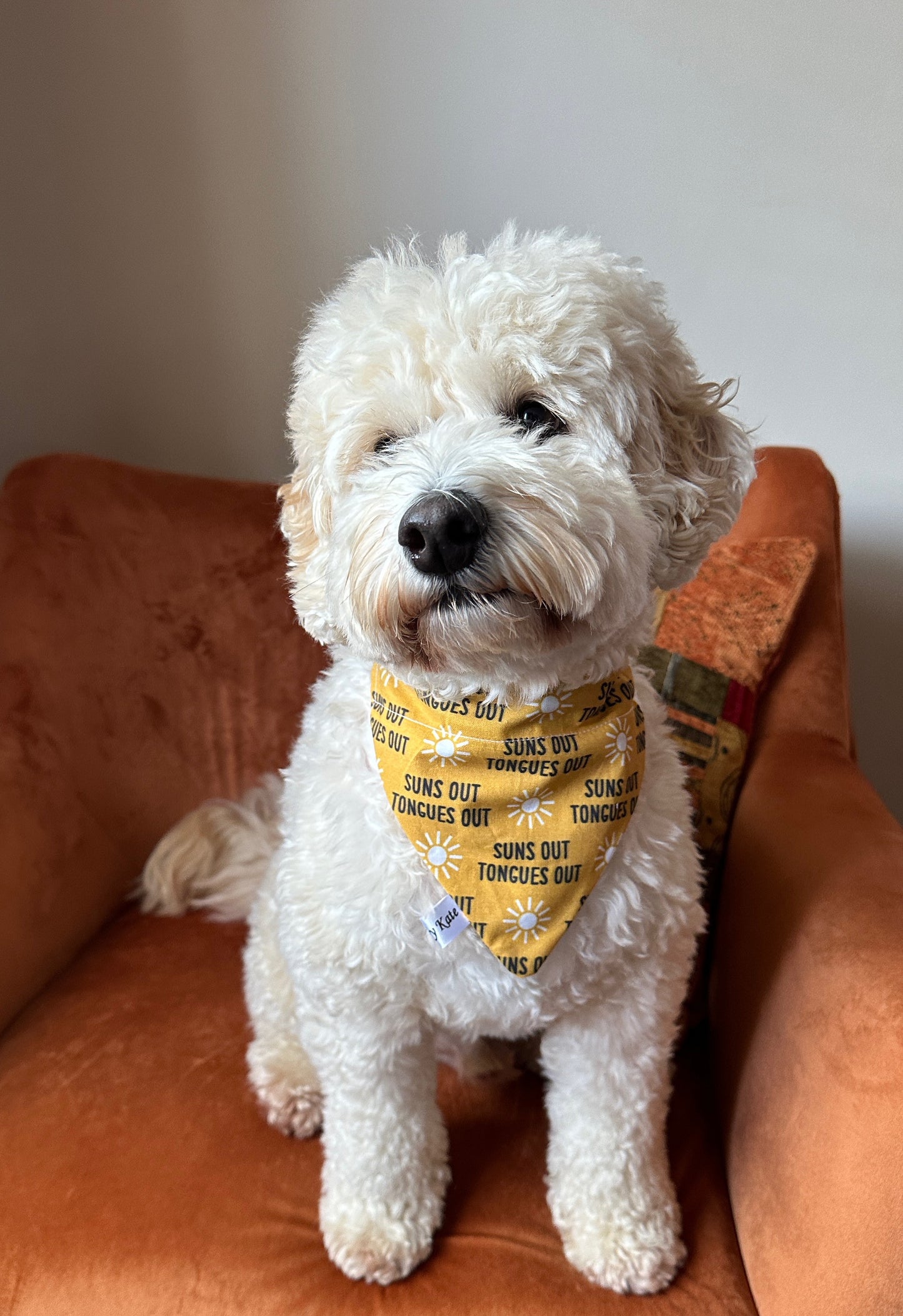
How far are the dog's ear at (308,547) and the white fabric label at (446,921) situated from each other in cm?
31

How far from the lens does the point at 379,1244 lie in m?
1.00

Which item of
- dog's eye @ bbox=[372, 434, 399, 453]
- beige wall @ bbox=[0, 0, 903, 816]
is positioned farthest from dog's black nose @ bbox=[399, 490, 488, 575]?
beige wall @ bbox=[0, 0, 903, 816]

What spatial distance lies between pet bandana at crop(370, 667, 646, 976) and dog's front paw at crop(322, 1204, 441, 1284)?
0.33 metres

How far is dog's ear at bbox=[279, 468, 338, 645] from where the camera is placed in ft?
3.19

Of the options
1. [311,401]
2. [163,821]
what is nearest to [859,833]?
[311,401]

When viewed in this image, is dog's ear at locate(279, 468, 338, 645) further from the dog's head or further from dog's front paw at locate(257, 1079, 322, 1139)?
dog's front paw at locate(257, 1079, 322, 1139)

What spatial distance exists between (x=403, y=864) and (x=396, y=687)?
19cm

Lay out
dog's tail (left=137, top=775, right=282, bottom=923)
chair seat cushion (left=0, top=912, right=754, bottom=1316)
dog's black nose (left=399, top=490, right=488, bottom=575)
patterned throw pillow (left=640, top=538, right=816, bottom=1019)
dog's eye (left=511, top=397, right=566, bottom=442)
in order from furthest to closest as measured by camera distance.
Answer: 1. dog's tail (left=137, top=775, right=282, bottom=923)
2. patterned throw pillow (left=640, top=538, right=816, bottom=1019)
3. chair seat cushion (left=0, top=912, right=754, bottom=1316)
4. dog's eye (left=511, top=397, right=566, bottom=442)
5. dog's black nose (left=399, top=490, right=488, bottom=575)

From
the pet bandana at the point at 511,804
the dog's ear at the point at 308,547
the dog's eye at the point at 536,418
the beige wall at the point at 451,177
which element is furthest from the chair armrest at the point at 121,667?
the dog's eye at the point at 536,418

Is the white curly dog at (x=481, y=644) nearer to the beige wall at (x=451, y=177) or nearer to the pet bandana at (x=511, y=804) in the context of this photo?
the pet bandana at (x=511, y=804)

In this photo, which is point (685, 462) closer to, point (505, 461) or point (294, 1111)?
point (505, 461)

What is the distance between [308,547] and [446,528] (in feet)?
1.05

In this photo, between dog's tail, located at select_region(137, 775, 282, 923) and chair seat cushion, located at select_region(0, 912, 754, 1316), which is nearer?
chair seat cushion, located at select_region(0, 912, 754, 1316)

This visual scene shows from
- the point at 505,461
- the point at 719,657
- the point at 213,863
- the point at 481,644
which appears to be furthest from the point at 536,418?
the point at 213,863
